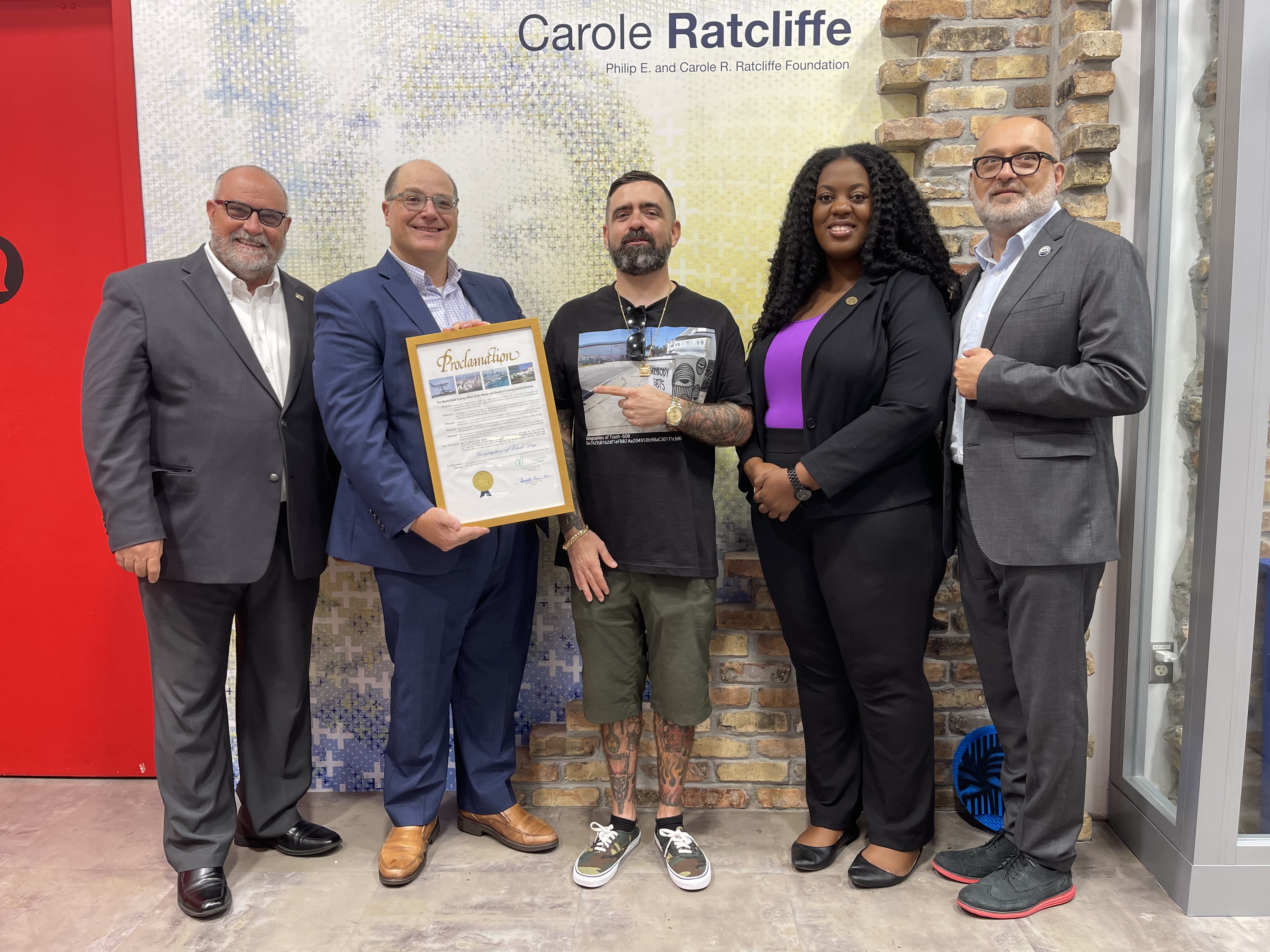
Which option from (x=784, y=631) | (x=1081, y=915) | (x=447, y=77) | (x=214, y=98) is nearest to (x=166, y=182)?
(x=214, y=98)

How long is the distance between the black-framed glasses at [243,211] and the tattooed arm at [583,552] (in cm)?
104

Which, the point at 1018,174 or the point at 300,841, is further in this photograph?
the point at 300,841

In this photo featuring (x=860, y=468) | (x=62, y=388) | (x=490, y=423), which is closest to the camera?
(x=860, y=468)

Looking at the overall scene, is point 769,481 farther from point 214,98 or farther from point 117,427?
point 214,98

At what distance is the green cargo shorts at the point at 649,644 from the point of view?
2516 mm

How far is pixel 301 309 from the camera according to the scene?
2.62 metres

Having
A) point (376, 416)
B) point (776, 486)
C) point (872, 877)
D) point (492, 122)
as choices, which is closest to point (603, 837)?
point (872, 877)

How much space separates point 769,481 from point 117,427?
183 centimetres

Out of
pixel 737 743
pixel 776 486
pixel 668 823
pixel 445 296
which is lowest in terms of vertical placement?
pixel 668 823

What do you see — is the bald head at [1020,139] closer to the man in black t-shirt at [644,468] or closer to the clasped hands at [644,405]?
the man in black t-shirt at [644,468]

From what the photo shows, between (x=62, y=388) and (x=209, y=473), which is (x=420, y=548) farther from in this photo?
(x=62, y=388)

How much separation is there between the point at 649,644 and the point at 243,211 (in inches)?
70.5

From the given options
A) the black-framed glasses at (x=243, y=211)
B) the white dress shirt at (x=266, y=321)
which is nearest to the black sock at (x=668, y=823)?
the white dress shirt at (x=266, y=321)

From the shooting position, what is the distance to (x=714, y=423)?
2.40 m
